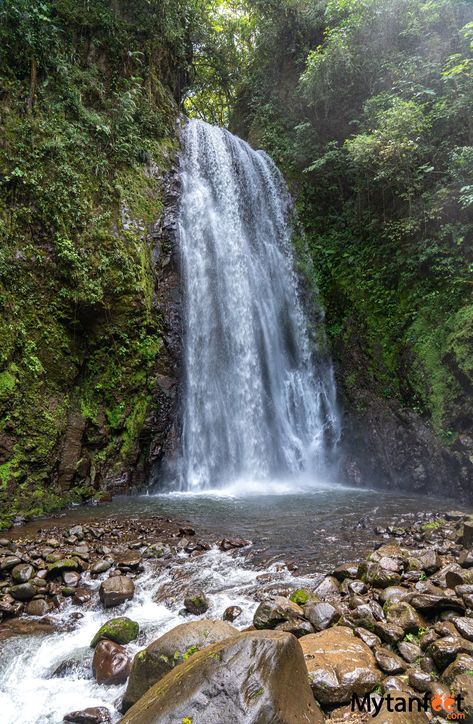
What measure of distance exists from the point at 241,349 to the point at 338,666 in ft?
31.6

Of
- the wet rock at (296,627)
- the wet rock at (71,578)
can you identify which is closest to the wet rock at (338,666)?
the wet rock at (296,627)

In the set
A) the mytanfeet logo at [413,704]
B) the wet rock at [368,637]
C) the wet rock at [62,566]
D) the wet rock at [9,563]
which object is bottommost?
the mytanfeet logo at [413,704]

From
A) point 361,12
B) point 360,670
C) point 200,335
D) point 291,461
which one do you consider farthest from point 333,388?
point 361,12

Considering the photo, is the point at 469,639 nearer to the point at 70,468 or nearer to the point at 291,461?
the point at 70,468

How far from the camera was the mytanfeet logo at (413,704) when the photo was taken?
2.48 meters

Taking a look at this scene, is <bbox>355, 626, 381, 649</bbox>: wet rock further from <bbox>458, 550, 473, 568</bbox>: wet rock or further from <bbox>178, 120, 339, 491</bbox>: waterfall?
<bbox>178, 120, 339, 491</bbox>: waterfall

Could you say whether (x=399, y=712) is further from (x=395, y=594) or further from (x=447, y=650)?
(x=395, y=594)

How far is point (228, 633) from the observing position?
313 centimetres

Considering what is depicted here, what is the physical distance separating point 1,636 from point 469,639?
409 centimetres

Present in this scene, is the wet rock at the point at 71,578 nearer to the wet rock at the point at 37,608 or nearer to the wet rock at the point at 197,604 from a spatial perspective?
the wet rock at the point at 37,608

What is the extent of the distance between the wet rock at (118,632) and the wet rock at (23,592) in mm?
1210

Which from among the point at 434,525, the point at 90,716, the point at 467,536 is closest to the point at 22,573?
the point at 90,716

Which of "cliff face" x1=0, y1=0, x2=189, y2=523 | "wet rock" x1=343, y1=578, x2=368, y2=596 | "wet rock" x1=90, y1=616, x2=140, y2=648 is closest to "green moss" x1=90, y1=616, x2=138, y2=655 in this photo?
"wet rock" x1=90, y1=616, x2=140, y2=648

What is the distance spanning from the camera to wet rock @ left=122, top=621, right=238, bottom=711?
116 inches
